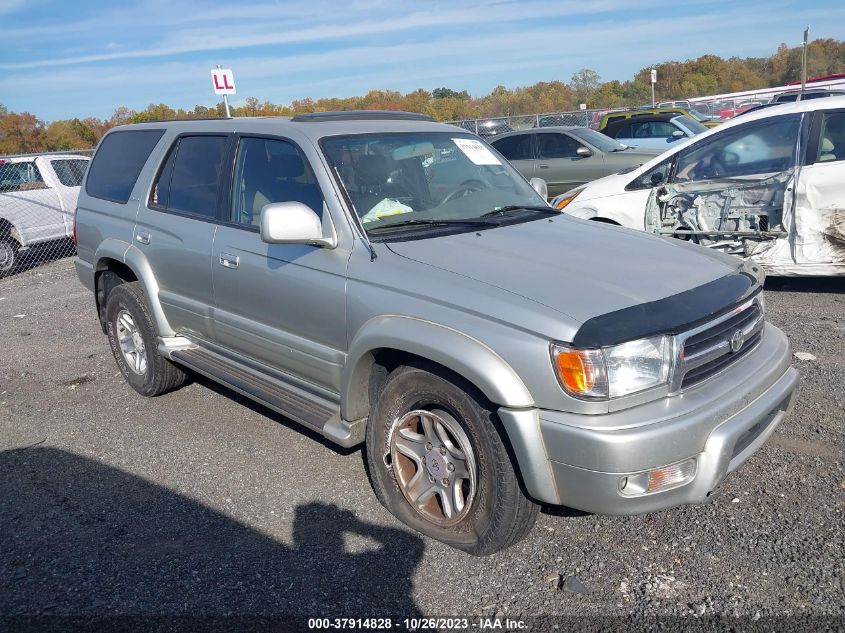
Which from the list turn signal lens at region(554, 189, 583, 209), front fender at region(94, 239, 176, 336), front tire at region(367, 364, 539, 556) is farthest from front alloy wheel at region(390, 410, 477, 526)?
turn signal lens at region(554, 189, 583, 209)

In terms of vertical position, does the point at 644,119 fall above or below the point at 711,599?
above

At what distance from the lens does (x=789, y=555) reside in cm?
312

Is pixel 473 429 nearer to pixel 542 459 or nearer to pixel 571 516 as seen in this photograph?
pixel 542 459

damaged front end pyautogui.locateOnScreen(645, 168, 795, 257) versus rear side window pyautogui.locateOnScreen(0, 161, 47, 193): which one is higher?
rear side window pyautogui.locateOnScreen(0, 161, 47, 193)

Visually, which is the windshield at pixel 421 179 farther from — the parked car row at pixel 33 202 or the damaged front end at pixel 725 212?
the parked car row at pixel 33 202

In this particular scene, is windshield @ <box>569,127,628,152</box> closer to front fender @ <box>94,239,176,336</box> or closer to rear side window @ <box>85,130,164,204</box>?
rear side window @ <box>85,130,164,204</box>

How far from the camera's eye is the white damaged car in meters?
6.46

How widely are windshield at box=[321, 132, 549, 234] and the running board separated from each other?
98 cm

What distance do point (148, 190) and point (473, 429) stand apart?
10.7ft

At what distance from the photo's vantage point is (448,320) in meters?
3.05

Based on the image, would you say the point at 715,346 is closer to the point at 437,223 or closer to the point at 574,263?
the point at 574,263

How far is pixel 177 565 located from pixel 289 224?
5.50 ft

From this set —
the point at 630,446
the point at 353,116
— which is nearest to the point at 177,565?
the point at 630,446

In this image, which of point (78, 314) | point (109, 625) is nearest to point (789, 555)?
point (109, 625)
